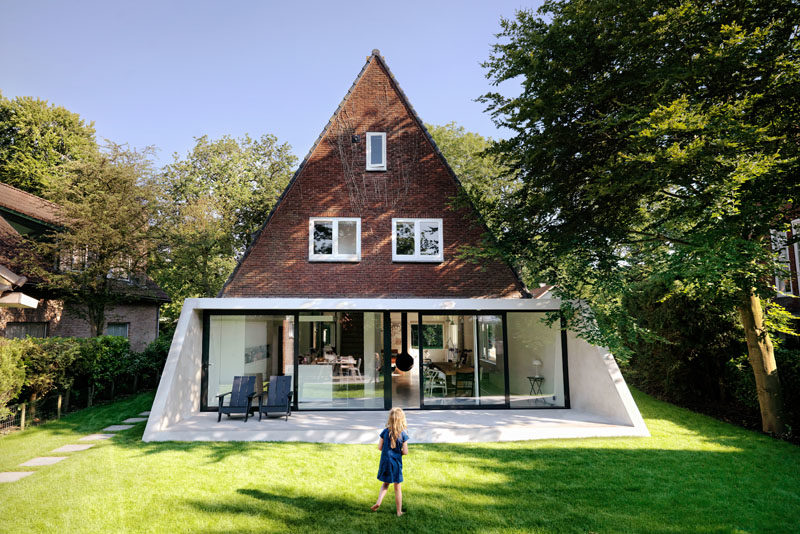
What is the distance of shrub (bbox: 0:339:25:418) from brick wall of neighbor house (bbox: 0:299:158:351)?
15.7ft

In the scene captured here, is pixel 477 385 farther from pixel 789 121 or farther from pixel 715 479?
pixel 789 121

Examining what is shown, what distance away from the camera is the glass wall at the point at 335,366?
12.0 metres

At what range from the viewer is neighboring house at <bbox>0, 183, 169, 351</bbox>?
45.1 ft

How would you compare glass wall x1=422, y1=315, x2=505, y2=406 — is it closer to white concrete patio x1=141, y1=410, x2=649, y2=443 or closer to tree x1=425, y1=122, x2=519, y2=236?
white concrete patio x1=141, y1=410, x2=649, y2=443

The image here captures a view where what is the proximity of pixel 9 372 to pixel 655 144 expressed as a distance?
14.1m

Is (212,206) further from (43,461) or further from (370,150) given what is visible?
(43,461)

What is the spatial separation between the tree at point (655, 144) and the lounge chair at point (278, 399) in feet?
22.1

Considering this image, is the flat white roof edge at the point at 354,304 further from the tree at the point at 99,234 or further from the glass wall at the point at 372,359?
the tree at the point at 99,234

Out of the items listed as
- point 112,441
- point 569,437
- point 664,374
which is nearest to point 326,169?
point 112,441

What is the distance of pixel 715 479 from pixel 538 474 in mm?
2919

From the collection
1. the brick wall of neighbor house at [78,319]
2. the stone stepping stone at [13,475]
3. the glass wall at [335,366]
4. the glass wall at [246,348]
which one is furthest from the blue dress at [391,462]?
the brick wall of neighbor house at [78,319]

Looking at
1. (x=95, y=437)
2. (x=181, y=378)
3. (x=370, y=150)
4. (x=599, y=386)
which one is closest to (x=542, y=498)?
(x=599, y=386)

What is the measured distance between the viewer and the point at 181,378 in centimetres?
1073

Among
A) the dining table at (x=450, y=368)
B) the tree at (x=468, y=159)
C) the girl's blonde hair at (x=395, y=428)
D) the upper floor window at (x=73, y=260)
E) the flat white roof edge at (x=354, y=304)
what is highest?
the tree at (x=468, y=159)
